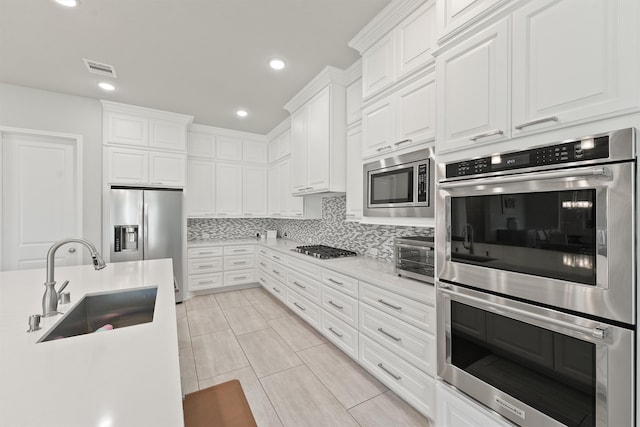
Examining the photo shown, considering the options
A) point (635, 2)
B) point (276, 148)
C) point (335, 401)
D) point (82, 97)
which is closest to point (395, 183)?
point (635, 2)

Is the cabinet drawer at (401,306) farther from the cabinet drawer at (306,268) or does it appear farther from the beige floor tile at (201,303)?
the beige floor tile at (201,303)

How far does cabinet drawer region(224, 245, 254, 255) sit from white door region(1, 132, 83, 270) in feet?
6.22

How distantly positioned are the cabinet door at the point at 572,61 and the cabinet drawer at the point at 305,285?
7.47 ft

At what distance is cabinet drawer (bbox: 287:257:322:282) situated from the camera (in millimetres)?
2800

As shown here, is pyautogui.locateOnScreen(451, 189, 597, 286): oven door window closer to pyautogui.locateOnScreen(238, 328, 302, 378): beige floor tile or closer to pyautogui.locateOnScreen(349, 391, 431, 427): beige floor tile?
pyautogui.locateOnScreen(349, 391, 431, 427): beige floor tile

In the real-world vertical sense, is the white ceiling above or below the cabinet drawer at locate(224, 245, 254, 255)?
above

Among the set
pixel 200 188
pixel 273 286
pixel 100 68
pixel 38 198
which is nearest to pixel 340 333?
pixel 273 286

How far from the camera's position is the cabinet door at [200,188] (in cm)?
440

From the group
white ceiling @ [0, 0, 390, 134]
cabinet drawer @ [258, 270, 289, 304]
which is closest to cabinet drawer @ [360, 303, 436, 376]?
cabinet drawer @ [258, 270, 289, 304]

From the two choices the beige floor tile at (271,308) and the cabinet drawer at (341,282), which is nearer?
the cabinet drawer at (341,282)

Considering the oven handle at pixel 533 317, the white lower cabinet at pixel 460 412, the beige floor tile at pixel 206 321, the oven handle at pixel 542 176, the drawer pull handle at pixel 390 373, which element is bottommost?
the beige floor tile at pixel 206 321

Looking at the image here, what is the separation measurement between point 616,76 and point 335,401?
2.29m

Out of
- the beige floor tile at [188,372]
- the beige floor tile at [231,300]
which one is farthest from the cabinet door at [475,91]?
the beige floor tile at [231,300]

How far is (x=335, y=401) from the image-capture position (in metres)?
1.92
